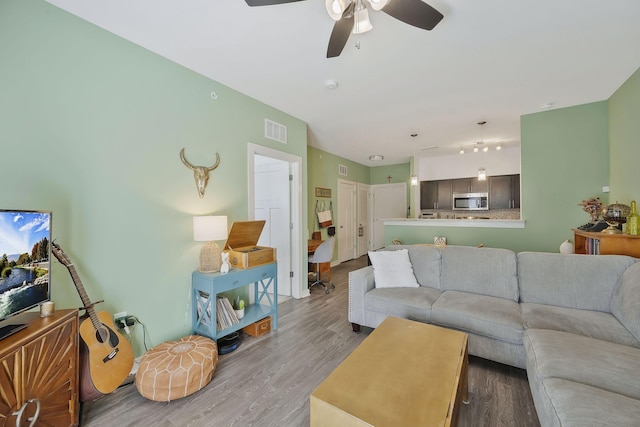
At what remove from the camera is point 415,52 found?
2.20 metres

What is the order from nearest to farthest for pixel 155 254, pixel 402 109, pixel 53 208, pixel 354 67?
1. pixel 53 208
2. pixel 155 254
3. pixel 354 67
4. pixel 402 109

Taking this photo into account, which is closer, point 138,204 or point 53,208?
point 53,208

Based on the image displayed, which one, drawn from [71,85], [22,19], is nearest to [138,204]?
[71,85]

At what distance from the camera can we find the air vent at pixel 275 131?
3260 millimetres

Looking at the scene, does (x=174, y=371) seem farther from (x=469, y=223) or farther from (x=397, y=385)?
(x=469, y=223)

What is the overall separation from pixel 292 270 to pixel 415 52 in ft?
10.1

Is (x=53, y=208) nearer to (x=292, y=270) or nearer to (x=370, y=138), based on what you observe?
(x=292, y=270)

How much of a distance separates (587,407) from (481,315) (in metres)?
1.01

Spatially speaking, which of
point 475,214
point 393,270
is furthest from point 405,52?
point 475,214

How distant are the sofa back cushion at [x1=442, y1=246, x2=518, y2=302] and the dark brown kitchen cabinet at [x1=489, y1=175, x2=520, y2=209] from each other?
393cm

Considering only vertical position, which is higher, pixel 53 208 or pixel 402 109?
pixel 402 109

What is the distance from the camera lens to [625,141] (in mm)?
2824

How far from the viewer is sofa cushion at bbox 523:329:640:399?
1240 millimetres

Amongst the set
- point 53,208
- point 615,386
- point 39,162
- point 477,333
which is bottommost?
point 477,333
